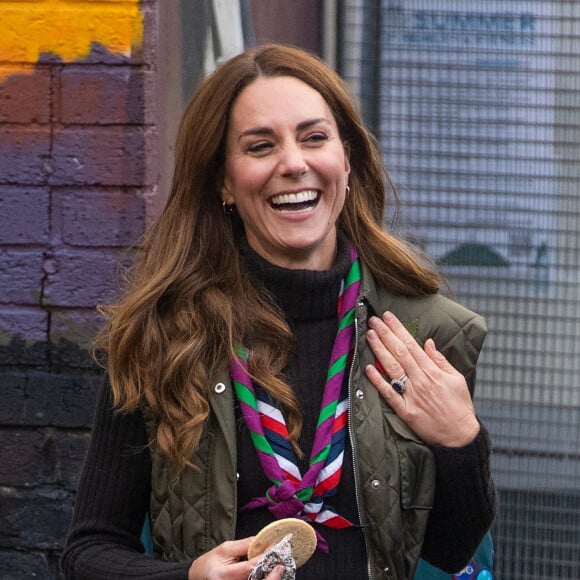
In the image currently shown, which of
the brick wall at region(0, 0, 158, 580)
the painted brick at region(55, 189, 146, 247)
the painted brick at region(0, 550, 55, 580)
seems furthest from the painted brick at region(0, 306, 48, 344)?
the painted brick at region(0, 550, 55, 580)

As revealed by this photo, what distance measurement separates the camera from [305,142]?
277 cm

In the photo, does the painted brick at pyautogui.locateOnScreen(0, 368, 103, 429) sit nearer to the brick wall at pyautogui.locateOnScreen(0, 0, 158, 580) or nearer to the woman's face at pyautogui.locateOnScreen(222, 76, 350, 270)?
the brick wall at pyautogui.locateOnScreen(0, 0, 158, 580)

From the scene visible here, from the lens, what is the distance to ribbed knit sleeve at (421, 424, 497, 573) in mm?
2654

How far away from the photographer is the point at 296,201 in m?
2.74

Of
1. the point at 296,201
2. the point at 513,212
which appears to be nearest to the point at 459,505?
the point at 296,201

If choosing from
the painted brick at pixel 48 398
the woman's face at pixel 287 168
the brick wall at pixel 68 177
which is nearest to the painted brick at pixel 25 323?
the brick wall at pixel 68 177

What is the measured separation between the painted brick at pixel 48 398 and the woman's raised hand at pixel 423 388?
146 cm

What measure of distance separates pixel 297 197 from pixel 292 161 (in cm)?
8

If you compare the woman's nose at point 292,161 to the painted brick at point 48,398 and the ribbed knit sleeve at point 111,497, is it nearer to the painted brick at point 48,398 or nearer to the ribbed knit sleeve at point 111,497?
the ribbed knit sleeve at point 111,497

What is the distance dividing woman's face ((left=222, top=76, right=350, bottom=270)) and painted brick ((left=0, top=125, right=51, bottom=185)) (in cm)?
122

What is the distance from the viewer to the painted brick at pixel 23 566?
13.3ft

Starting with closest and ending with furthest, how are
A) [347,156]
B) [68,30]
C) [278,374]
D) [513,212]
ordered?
[278,374]
[347,156]
[68,30]
[513,212]

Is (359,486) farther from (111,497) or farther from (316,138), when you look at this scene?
(316,138)

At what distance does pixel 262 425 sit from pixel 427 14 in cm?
302
